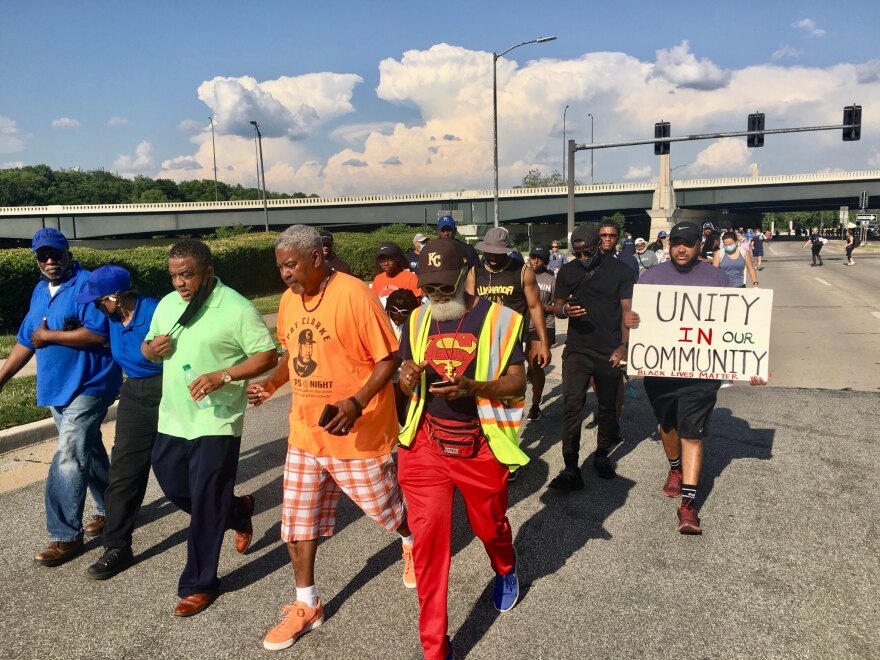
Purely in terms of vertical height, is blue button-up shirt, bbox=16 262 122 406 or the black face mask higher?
the black face mask

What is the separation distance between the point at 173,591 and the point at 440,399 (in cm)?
197

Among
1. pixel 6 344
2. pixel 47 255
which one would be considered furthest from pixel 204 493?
pixel 6 344

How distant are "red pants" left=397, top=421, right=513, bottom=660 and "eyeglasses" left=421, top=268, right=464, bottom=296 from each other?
0.65 meters

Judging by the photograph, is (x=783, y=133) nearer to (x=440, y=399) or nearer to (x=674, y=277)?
(x=674, y=277)

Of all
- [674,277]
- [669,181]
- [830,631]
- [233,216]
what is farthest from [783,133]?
[233,216]

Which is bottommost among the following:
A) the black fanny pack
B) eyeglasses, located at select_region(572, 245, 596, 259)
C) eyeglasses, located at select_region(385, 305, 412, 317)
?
the black fanny pack

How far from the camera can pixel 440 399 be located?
322 centimetres

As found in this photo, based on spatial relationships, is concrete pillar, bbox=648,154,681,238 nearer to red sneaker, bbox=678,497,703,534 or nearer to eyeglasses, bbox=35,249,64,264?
red sneaker, bbox=678,497,703,534

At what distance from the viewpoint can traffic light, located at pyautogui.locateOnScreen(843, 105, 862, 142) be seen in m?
23.9

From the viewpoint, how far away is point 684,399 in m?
4.78

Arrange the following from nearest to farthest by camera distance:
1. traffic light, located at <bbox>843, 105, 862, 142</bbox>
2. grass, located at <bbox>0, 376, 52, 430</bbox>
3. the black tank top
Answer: the black tank top → grass, located at <bbox>0, 376, 52, 430</bbox> → traffic light, located at <bbox>843, 105, 862, 142</bbox>

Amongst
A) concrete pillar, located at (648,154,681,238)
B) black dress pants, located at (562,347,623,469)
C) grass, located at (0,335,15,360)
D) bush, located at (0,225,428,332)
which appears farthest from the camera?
concrete pillar, located at (648,154,681,238)

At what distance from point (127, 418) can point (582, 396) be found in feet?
10.7

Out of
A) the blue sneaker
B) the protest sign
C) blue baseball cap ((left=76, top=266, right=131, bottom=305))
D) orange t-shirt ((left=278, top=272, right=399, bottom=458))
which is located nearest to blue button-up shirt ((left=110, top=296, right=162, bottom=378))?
blue baseball cap ((left=76, top=266, right=131, bottom=305))
